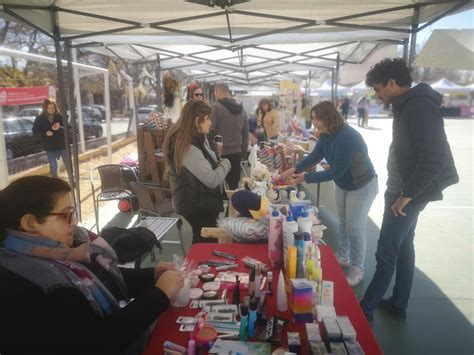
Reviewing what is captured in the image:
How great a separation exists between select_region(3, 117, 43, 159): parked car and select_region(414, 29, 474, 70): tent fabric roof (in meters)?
9.23

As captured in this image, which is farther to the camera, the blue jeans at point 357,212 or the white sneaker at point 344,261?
the white sneaker at point 344,261

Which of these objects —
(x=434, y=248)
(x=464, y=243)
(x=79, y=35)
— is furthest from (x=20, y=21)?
(x=464, y=243)

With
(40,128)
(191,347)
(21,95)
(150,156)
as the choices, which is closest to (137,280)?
(191,347)

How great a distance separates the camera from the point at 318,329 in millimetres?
1305

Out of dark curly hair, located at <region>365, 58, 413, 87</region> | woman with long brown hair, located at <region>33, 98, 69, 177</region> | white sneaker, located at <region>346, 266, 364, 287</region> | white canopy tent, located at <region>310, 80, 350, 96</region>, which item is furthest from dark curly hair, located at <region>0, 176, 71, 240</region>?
white canopy tent, located at <region>310, 80, 350, 96</region>

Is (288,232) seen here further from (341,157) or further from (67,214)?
(341,157)

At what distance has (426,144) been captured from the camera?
207 centimetres

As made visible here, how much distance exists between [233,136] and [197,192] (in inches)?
99.4

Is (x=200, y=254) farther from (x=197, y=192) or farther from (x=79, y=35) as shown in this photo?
(x=79, y=35)

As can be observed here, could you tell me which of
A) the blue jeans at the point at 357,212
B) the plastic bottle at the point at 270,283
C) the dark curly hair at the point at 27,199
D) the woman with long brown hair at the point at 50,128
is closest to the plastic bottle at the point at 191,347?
the plastic bottle at the point at 270,283

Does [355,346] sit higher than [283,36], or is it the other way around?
[283,36]

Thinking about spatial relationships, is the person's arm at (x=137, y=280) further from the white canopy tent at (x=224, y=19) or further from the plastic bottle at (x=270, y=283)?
the white canopy tent at (x=224, y=19)

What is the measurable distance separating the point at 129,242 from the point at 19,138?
29.9 feet

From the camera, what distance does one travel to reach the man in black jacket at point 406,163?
2.10 metres
